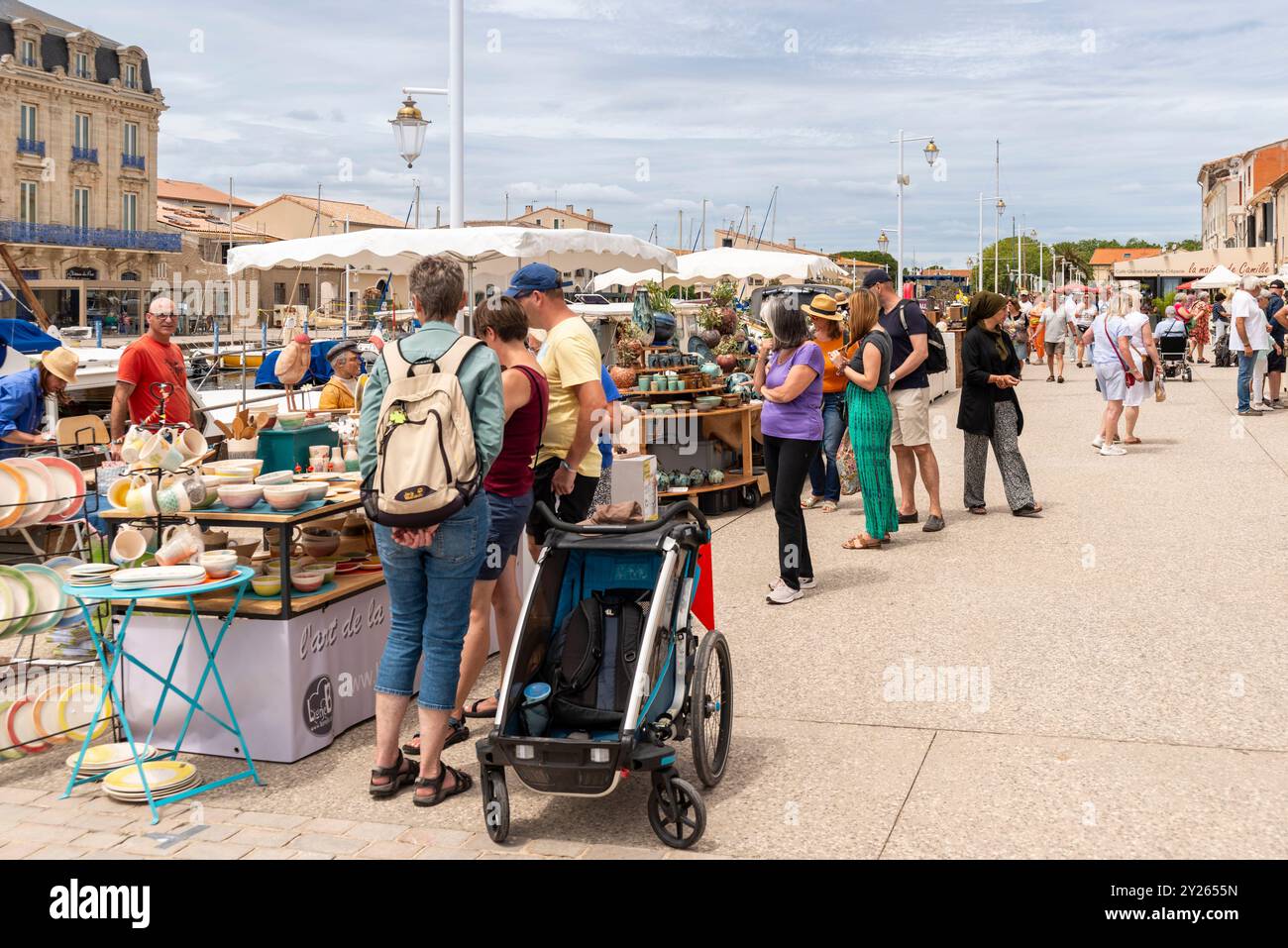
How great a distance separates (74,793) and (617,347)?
25.4 feet

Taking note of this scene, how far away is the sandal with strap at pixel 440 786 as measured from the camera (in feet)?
15.0

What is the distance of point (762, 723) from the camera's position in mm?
5473

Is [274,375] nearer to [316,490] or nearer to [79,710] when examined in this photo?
[79,710]

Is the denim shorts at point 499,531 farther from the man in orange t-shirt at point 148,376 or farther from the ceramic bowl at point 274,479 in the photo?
the man in orange t-shirt at point 148,376

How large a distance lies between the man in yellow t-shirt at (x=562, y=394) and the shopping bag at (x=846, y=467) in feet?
18.7

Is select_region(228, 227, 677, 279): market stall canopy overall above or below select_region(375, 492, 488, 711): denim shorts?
above

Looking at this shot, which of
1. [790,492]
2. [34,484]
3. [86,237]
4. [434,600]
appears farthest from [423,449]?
[86,237]

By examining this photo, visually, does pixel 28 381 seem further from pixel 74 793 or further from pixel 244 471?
pixel 74 793

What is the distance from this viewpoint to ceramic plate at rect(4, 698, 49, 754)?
5211 mm

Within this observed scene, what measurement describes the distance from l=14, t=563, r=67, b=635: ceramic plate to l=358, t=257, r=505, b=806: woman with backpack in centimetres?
185

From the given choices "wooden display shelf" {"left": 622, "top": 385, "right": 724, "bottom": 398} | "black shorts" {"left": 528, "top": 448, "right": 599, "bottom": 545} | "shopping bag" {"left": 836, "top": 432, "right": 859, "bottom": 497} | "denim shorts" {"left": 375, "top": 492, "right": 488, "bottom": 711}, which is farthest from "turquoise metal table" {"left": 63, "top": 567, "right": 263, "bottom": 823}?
"shopping bag" {"left": 836, "top": 432, "right": 859, "bottom": 497}

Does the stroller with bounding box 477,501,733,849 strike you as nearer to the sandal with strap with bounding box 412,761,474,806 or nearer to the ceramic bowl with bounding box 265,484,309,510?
the sandal with strap with bounding box 412,761,474,806

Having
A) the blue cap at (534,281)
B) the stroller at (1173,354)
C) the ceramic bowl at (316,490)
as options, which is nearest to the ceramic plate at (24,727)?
the ceramic bowl at (316,490)
